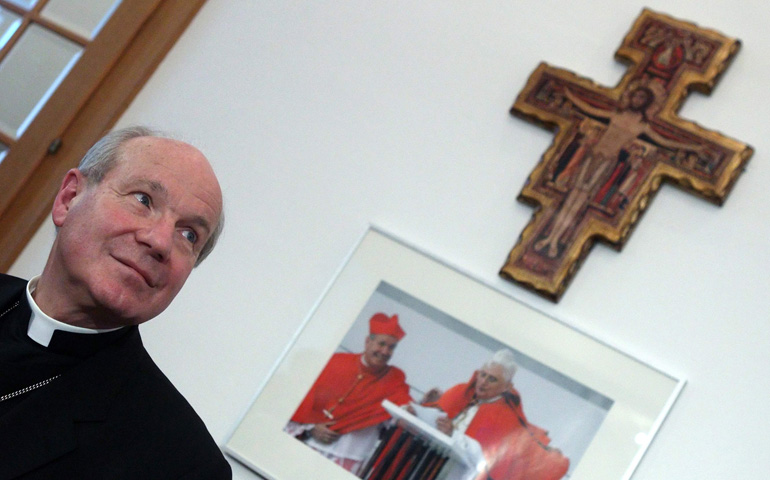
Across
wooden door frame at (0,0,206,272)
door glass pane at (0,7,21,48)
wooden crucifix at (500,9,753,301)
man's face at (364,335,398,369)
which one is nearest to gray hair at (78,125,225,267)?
man's face at (364,335,398,369)

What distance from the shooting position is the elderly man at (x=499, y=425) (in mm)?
2205

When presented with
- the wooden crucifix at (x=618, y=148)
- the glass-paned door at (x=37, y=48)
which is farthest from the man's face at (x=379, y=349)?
the glass-paned door at (x=37, y=48)

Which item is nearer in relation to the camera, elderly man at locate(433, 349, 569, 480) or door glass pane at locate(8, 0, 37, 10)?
elderly man at locate(433, 349, 569, 480)

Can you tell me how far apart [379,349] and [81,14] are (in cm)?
153

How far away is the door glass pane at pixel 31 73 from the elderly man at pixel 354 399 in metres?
1.34

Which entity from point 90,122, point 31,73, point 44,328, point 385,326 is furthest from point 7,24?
point 44,328

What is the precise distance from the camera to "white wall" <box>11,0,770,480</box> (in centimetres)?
224

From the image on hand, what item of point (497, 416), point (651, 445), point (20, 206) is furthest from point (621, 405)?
point (20, 206)

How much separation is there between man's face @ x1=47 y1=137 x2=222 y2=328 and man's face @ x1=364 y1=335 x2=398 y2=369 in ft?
2.83

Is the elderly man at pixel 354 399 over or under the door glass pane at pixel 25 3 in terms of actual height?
under

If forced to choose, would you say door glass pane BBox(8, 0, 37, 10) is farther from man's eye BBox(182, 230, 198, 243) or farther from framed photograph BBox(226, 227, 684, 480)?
man's eye BBox(182, 230, 198, 243)

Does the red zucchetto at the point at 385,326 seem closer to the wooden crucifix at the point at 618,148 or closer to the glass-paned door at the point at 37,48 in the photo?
the wooden crucifix at the point at 618,148

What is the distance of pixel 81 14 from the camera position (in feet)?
10.1

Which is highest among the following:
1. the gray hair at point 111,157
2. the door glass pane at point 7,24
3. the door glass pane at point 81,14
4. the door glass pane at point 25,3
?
the door glass pane at point 81,14
